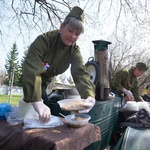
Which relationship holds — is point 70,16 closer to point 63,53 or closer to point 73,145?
point 63,53

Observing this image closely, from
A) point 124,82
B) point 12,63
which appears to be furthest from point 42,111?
point 12,63

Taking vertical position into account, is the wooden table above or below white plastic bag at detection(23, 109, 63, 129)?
below

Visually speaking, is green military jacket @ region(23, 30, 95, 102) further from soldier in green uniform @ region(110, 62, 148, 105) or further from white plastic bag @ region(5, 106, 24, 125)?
soldier in green uniform @ region(110, 62, 148, 105)

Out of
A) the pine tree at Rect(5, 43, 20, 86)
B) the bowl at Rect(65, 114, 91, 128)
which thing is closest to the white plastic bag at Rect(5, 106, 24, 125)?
the bowl at Rect(65, 114, 91, 128)

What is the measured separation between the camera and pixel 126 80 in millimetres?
3428

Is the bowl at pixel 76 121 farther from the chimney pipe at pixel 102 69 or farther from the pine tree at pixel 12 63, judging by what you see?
the pine tree at pixel 12 63

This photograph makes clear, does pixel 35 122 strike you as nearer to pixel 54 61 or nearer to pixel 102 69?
pixel 54 61

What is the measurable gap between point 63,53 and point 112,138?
1.61m

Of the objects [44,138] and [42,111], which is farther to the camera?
[42,111]

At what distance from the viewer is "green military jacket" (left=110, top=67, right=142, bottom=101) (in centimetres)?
324

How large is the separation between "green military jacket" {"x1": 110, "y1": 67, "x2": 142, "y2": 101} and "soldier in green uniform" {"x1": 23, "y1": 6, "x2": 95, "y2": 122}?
1.59 m

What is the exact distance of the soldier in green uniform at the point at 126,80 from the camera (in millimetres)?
3201

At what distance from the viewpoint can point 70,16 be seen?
158 centimetres

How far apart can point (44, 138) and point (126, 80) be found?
261 centimetres
